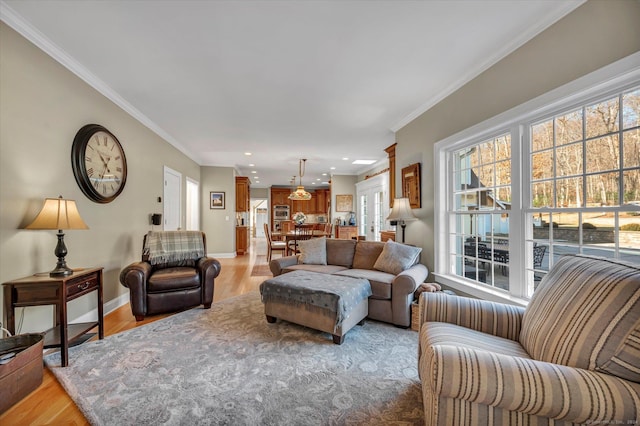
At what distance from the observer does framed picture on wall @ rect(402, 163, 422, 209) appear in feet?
12.0

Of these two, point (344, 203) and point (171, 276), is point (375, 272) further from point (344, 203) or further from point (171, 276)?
point (344, 203)

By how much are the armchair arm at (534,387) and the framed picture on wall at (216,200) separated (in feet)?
23.1

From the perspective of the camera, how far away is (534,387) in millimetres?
928

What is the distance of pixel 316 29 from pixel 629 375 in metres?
2.54

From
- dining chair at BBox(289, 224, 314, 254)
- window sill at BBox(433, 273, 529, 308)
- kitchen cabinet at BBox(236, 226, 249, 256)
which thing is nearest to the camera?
window sill at BBox(433, 273, 529, 308)

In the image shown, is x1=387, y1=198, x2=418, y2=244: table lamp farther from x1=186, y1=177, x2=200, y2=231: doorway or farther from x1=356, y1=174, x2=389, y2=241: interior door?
x1=186, y1=177, x2=200, y2=231: doorway

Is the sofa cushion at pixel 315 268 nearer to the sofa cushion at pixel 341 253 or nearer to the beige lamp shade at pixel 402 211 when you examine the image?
the sofa cushion at pixel 341 253

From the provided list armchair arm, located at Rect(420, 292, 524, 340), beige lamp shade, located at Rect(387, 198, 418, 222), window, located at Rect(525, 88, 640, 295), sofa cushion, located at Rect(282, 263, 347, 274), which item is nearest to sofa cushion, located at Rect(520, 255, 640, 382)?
armchair arm, located at Rect(420, 292, 524, 340)

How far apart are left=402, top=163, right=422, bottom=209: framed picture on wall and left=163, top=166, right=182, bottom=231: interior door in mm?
4212

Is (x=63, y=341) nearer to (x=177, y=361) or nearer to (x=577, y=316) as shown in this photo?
(x=177, y=361)

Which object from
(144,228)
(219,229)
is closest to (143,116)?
(144,228)

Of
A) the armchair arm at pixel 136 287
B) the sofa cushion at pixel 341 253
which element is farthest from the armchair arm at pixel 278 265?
the armchair arm at pixel 136 287

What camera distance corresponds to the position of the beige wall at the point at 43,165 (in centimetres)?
198

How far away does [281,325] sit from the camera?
9.23 ft
